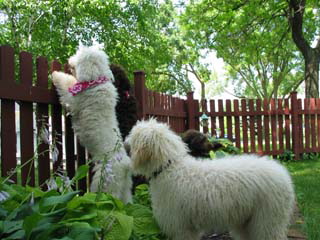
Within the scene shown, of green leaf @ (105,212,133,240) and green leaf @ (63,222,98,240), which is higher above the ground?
green leaf @ (63,222,98,240)

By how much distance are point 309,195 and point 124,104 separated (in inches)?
137

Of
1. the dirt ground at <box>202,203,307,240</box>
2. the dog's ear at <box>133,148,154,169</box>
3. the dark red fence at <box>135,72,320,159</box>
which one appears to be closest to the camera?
the dog's ear at <box>133,148,154,169</box>

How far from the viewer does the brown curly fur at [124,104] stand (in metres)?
4.50

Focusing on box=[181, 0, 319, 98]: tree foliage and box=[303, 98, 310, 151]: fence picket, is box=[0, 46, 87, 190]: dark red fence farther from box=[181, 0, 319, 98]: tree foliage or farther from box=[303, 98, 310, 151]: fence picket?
box=[181, 0, 319, 98]: tree foliage

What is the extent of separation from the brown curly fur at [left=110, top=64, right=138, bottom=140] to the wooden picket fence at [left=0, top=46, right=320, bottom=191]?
2.06 ft

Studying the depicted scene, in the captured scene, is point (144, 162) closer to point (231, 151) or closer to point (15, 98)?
point (15, 98)

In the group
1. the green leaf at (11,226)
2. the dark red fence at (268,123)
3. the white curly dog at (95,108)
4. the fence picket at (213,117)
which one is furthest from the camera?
the dark red fence at (268,123)

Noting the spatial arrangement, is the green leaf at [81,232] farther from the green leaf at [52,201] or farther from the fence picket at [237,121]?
the fence picket at [237,121]

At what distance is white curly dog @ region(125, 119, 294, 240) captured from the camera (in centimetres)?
266

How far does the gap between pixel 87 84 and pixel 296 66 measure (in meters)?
35.5

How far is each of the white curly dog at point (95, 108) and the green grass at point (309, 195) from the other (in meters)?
2.00

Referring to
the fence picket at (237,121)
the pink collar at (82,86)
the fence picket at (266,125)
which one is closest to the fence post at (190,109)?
the fence picket at (237,121)

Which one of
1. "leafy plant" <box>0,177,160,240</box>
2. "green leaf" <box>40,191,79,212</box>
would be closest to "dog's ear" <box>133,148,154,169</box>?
"leafy plant" <box>0,177,160,240</box>

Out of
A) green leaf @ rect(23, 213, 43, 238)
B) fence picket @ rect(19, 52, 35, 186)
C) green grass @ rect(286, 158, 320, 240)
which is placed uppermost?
fence picket @ rect(19, 52, 35, 186)
